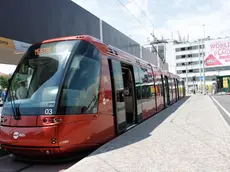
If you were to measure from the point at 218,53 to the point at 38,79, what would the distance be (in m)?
51.3

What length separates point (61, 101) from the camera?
18.1 feet

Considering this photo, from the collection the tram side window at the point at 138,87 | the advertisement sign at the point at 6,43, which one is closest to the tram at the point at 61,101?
the tram side window at the point at 138,87

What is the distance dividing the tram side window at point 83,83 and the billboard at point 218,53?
48.0 m

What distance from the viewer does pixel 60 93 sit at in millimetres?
5539

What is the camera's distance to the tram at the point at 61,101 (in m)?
5.38

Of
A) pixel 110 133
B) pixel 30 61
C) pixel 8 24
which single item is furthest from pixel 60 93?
pixel 8 24

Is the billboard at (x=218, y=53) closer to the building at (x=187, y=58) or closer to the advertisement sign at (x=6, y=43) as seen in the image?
the building at (x=187, y=58)

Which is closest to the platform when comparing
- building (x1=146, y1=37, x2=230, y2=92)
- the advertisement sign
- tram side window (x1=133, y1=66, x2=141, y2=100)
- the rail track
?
the rail track

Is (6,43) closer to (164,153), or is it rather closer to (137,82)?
(137,82)

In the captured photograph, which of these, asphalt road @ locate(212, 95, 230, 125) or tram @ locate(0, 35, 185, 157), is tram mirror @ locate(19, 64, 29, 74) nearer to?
tram @ locate(0, 35, 185, 157)

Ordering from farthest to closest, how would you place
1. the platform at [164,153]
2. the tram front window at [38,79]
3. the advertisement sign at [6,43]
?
the advertisement sign at [6,43], the tram front window at [38,79], the platform at [164,153]

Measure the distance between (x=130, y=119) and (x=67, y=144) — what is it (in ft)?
15.3

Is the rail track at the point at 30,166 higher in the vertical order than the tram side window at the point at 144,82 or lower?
lower

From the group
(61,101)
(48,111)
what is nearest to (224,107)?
(61,101)
